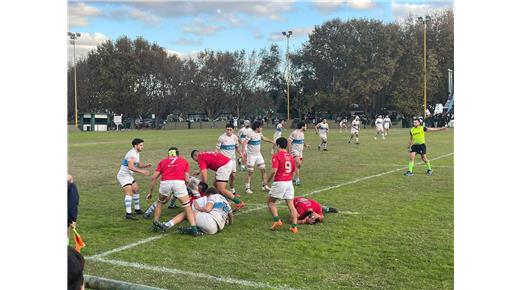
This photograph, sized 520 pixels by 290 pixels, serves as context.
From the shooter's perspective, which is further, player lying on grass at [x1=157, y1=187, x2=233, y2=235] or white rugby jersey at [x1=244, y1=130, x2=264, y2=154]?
white rugby jersey at [x1=244, y1=130, x2=264, y2=154]

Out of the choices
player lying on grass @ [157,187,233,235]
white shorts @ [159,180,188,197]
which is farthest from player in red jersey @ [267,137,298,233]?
white shorts @ [159,180,188,197]

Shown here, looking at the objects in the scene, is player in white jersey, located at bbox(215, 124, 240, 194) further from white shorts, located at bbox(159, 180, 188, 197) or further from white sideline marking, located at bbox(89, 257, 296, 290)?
white sideline marking, located at bbox(89, 257, 296, 290)

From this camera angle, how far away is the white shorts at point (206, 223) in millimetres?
8250

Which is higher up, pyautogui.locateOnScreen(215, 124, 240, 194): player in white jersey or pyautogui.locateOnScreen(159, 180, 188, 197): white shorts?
pyautogui.locateOnScreen(215, 124, 240, 194): player in white jersey

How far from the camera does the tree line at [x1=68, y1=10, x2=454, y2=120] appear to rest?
61.3 metres

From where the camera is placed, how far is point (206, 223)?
825cm

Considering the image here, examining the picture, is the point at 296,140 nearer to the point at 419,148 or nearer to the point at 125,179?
the point at 419,148

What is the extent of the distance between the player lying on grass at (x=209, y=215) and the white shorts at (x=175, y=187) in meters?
0.37

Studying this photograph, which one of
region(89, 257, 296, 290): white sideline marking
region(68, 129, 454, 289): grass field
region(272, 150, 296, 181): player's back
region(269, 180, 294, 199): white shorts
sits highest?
region(272, 150, 296, 181): player's back

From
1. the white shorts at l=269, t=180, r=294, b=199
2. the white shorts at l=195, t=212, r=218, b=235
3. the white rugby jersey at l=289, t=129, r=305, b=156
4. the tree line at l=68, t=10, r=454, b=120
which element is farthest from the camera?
the tree line at l=68, t=10, r=454, b=120

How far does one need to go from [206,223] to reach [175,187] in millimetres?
779

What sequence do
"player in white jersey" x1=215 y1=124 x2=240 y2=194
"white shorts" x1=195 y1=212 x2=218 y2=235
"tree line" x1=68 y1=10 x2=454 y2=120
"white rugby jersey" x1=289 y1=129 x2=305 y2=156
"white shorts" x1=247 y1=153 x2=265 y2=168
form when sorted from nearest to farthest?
"white shorts" x1=195 y1=212 x2=218 y2=235 → "player in white jersey" x1=215 y1=124 x2=240 y2=194 → "white shorts" x1=247 y1=153 x2=265 y2=168 → "white rugby jersey" x1=289 y1=129 x2=305 y2=156 → "tree line" x1=68 y1=10 x2=454 y2=120
